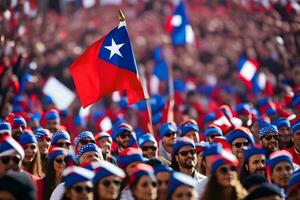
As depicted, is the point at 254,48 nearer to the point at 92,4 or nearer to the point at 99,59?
the point at 92,4

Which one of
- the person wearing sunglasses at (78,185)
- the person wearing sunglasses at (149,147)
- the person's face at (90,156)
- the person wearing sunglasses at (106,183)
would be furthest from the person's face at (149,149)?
the person wearing sunglasses at (78,185)

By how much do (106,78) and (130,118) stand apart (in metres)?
8.30

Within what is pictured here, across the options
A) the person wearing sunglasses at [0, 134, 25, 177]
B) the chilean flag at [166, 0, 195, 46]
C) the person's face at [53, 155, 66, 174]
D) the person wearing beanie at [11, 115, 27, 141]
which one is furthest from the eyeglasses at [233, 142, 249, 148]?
the chilean flag at [166, 0, 195, 46]

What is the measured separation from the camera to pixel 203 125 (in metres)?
24.6

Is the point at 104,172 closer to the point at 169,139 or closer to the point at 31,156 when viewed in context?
the point at 31,156

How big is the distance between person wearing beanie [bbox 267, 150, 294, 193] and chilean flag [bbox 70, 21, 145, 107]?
305 cm

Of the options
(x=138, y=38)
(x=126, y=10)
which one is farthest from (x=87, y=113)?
(x=126, y=10)

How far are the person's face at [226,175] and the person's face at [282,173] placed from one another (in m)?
1.15

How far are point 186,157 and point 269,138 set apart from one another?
2.59 m

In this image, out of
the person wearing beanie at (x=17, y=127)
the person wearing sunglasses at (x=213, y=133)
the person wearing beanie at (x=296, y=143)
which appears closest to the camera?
the person wearing beanie at (x=296, y=143)

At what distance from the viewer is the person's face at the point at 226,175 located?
1373 centimetres

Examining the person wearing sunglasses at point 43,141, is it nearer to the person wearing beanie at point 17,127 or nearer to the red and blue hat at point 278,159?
the person wearing beanie at point 17,127

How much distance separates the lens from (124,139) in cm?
1919

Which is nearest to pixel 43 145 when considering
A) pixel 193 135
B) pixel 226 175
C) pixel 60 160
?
pixel 60 160
